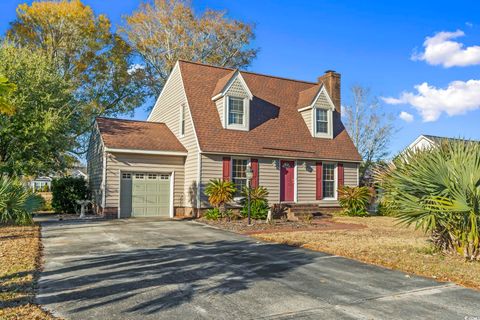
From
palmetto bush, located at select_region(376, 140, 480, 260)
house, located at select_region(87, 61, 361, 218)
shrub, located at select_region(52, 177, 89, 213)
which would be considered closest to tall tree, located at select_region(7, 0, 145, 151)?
shrub, located at select_region(52, 177, 89, 213)

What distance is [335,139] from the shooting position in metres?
23.5

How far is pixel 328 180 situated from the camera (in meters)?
22.5

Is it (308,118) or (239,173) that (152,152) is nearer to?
(239,173)

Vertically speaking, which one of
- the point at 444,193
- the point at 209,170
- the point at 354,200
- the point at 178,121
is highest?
the point at 178,121

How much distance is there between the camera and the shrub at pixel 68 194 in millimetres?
21234

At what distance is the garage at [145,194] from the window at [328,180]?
8677mm

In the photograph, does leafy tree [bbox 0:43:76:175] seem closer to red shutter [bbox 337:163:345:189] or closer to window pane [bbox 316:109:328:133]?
window pane [bbox 316:109:328:133]

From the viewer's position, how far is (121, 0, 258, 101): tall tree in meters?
33.2

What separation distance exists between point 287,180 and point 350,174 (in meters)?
4.60

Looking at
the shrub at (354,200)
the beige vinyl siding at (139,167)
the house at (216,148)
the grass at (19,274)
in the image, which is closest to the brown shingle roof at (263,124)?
the house at (216,148)

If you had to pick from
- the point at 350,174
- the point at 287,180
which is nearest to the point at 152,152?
the point at 287,180

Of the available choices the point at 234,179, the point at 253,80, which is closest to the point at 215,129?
the point at 234,179

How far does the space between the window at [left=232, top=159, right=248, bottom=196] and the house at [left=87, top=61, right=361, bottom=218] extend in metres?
0.05

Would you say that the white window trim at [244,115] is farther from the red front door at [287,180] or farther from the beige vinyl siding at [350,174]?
the beige vinyl siding at [350,174]
